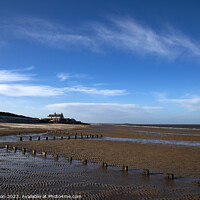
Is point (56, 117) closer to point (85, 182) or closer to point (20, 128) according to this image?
point (20, 128)

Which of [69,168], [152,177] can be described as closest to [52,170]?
[69,168]

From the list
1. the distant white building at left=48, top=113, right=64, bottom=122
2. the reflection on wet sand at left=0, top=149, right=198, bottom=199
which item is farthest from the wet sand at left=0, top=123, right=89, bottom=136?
the distant white building at left=48, top=113, right=64, bottom=122

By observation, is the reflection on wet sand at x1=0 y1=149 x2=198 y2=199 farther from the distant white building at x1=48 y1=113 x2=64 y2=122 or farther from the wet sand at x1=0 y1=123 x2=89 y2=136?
the distant white building at x1=48 y1=113 x2=64 y2=122

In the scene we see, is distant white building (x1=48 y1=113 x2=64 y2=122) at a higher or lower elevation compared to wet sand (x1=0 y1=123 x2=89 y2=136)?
higher

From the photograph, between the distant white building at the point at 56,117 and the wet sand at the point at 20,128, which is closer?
the wet sand at the point at 20,128

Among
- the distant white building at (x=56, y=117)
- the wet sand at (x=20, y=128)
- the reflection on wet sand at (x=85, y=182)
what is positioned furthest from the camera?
the distant white building at (x=56, y=117)

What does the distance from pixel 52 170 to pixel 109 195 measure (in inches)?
205

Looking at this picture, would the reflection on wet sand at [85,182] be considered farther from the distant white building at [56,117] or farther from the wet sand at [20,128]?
the distant white building at [56,117]

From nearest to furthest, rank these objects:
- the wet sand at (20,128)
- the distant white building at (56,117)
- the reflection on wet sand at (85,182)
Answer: the reflection on wet sand at (85,182)
the wet sand at (20,128)
the distant white building at (56,117)

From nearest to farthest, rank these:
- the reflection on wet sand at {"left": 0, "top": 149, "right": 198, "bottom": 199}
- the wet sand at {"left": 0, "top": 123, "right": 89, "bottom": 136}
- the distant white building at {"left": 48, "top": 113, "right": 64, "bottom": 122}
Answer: the reflection on wet sand at {"left": 0, "top": 149, "right": 198, "bottom": 199}
the wet sand at {"left": 0, "top": 123, "right": 89, "bottom": 136}
the distant white building at {"left": 48, "top": 113, "right": 64, "bottom": 122}

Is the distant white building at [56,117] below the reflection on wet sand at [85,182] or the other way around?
the other way around

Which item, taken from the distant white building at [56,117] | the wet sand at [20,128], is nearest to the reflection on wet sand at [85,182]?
the wet sand at [20,128]

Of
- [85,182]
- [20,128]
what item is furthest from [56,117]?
[85,182]

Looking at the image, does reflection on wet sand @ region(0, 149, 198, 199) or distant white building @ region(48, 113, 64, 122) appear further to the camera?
distant white building @ region(48, 113, 64, 122)
